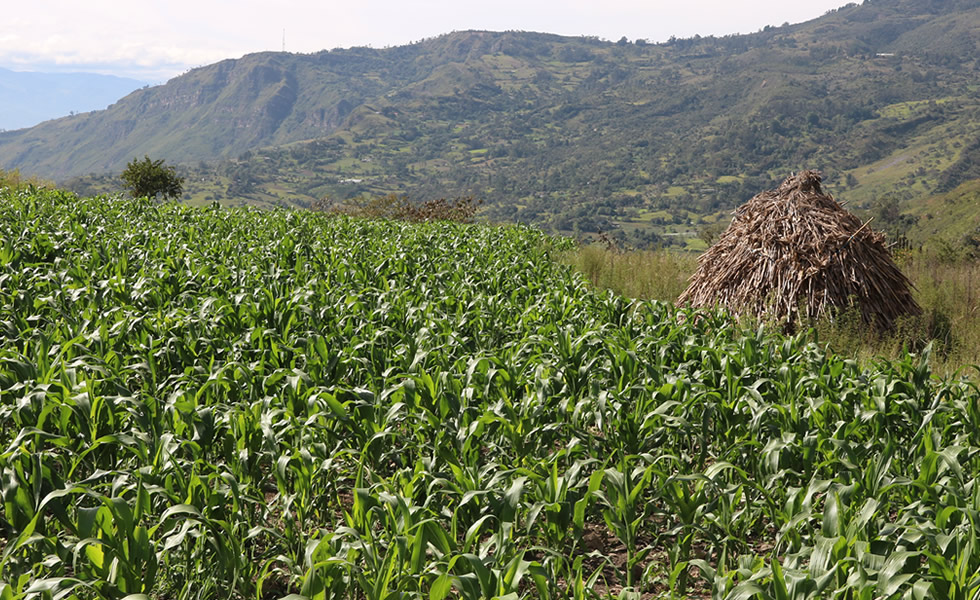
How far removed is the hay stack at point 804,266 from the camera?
8367mm

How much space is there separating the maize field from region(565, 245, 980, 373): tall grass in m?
1.52

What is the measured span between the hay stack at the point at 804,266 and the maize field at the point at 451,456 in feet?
6.83

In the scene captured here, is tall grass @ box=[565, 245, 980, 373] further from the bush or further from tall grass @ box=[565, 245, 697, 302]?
the bush

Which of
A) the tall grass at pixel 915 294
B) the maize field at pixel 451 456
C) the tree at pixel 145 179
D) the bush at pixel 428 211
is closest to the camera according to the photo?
the maize field at pixel 451 456

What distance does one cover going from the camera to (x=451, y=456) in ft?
12.4

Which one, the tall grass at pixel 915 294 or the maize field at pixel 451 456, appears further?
the tall grass at pixel 915 294

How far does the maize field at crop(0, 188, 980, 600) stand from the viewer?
275cm

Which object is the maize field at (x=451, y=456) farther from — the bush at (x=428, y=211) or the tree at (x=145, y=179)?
the tree at (x=145, y=179)

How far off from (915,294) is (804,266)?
3.07m

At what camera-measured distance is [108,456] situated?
12.8 ft

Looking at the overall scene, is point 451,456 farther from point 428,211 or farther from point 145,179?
point 145,179

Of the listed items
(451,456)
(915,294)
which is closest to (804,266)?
(915,294)

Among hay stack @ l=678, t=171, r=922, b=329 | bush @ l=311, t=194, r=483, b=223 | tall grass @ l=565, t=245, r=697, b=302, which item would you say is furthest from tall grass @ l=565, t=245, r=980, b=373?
bush @ l=311, t=194, r=483, b=223

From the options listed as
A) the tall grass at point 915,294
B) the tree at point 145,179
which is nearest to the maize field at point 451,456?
the tall grass at point 915,294
